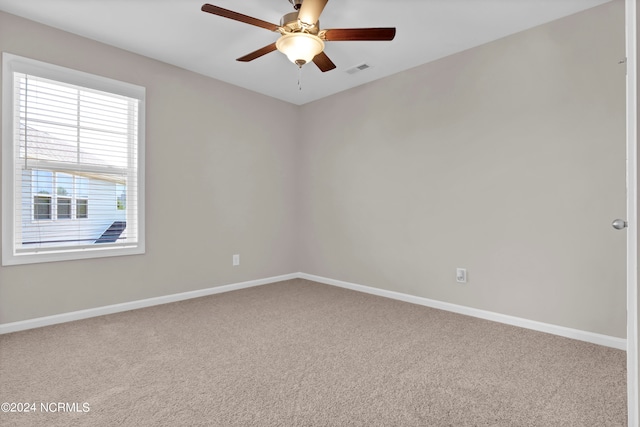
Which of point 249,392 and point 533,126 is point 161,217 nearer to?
point 249,392

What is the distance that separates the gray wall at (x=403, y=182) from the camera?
2.39 m

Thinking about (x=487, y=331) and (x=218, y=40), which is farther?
(x=218, y=40)

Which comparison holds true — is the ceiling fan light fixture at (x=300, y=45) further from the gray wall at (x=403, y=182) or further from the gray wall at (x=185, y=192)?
the gray wall at (x=185, y=192)

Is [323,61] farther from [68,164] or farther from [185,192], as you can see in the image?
[68,164]

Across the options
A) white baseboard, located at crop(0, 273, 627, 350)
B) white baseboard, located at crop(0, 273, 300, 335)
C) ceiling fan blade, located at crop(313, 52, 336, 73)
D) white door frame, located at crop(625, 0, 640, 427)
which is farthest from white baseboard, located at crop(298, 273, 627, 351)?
ceiling fan blade, located at crop(313, 52, 336, 73)

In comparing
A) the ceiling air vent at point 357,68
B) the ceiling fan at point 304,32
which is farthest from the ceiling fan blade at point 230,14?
the ceiling air vent at point 357,68

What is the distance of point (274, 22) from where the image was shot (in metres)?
2.57

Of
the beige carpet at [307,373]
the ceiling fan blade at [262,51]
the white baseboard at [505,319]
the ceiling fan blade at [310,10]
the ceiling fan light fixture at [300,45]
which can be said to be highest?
the ceiling fan blade at [262,51]

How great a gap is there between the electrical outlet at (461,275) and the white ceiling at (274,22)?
202cm

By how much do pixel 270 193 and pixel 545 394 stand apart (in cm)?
340

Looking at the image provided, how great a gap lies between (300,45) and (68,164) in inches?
87.5

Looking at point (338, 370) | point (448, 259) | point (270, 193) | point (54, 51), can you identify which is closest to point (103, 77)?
point (54, 51)

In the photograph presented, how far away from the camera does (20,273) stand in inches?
101

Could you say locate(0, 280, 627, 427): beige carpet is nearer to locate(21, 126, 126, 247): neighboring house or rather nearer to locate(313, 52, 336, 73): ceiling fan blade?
locate(21, 126, 126, 247): neighboring house
